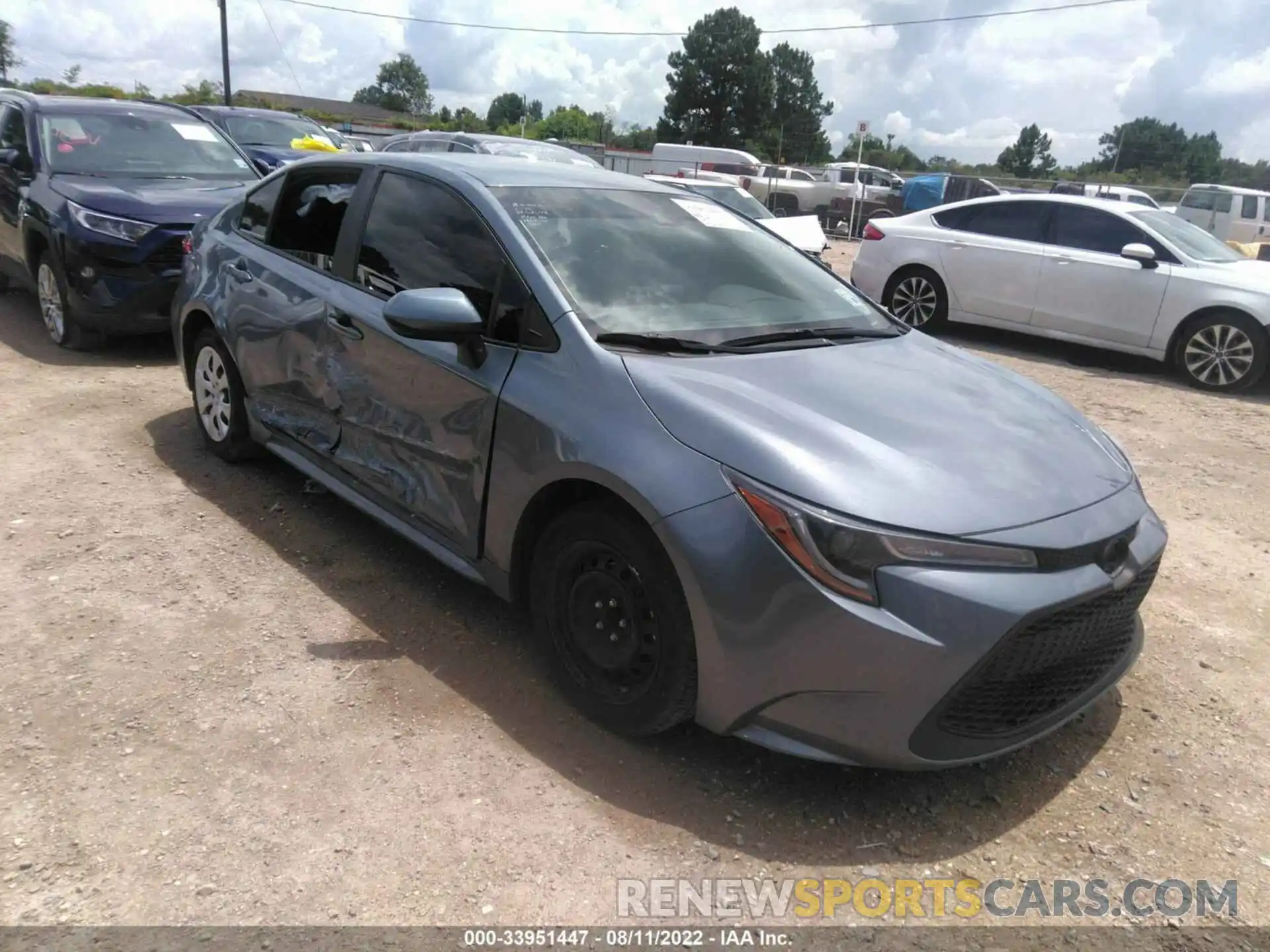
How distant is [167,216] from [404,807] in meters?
5.62

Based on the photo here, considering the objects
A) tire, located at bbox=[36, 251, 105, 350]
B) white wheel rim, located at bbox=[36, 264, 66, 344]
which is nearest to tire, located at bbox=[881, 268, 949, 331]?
tire, located at bbox=[36, 251, 105, 350]

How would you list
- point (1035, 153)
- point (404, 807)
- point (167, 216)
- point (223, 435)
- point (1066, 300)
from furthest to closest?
point (1035, 153), point (1066, 300), point (167, 216), point (223, 435), point (404, 807)

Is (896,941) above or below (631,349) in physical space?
below

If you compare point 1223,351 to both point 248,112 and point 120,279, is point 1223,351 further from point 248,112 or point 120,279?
point 248,112

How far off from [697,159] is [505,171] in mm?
31831

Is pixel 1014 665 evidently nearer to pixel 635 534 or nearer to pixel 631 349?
pixel 635 534

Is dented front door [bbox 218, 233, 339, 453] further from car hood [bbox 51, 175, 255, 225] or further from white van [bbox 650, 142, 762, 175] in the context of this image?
white van [bbox 650, 142, 762, 175]

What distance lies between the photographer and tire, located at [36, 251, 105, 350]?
686cm

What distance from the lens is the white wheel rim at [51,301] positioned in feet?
23.1

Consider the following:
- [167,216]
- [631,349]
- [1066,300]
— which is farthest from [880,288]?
[631,349]

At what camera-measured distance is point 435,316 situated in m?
3.05

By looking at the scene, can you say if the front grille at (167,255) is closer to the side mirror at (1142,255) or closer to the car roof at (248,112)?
the side mirror at (1142,255)

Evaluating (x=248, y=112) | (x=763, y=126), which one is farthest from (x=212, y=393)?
(x=763, y=126)

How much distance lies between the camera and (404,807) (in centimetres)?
261
